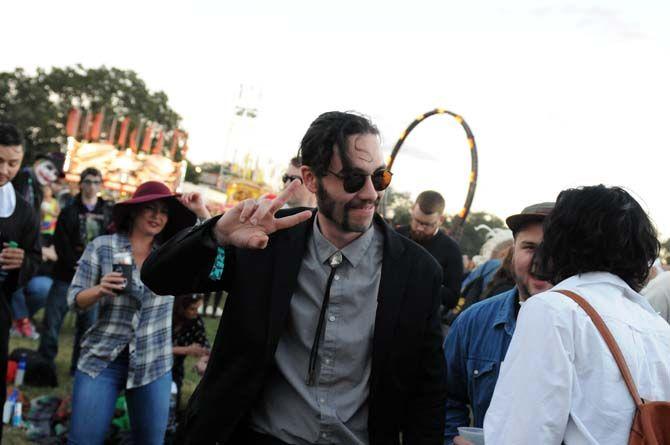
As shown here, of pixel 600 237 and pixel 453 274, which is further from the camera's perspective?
pixel 453 274

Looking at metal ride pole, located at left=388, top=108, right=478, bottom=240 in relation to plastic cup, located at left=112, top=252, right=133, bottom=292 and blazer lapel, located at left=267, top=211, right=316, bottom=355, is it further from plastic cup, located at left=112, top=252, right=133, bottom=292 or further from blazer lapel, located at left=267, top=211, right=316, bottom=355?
blazer lapel, located at left=267, top=211, right=316, bottom=355

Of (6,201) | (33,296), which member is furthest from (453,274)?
(33,296)

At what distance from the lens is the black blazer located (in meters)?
2.71

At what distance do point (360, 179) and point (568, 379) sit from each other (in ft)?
3.85

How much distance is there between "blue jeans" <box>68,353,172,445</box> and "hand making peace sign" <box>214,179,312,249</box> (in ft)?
7.09

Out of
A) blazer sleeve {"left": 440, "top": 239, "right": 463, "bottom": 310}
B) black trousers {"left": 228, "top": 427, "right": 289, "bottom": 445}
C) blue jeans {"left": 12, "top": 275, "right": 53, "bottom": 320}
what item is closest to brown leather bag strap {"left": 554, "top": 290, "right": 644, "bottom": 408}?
black trousers {"left": 228, "top": 427, "right": 289, "bottom": 445}

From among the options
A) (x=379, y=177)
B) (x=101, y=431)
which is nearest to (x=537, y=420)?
(x=379, y=177)

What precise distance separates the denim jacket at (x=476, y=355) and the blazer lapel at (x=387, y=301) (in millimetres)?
599

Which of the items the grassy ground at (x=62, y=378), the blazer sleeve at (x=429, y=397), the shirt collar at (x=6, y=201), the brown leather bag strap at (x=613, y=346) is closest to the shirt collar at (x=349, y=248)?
the blazer sleeve at (x=429, y=397)

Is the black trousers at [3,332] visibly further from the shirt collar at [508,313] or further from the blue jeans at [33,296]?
the blue jeans at [33,296]

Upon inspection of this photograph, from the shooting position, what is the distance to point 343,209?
9.36 feet

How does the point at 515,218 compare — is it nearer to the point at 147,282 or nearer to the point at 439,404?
the point at 439,404

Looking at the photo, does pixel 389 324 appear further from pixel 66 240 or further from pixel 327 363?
pixel 66 240

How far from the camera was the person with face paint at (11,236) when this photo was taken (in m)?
4.52
